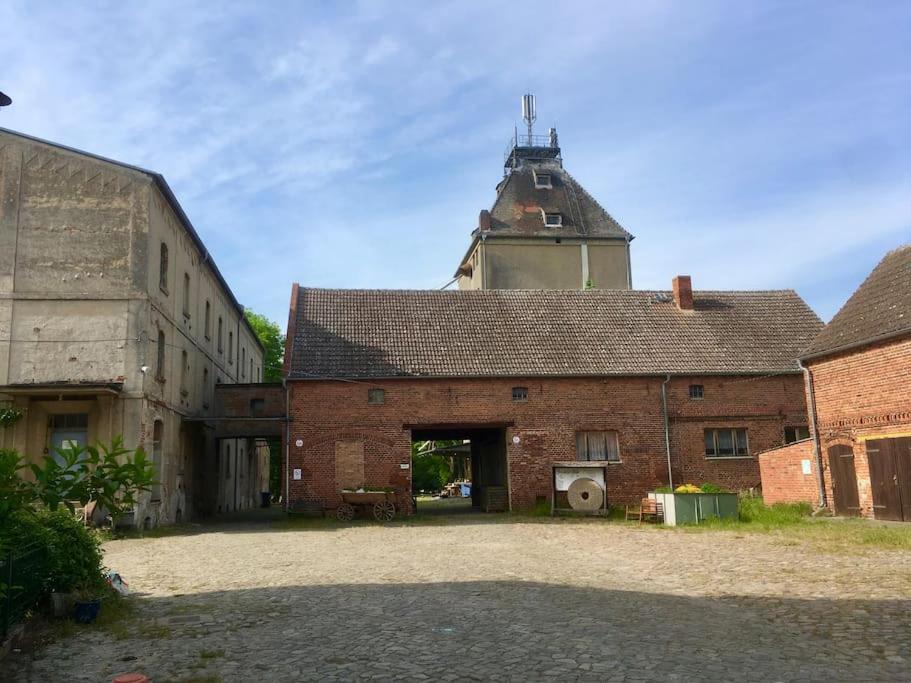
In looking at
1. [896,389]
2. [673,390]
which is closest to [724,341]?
[673,390]

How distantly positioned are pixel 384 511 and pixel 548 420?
6244 mm

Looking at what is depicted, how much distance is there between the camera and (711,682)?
6.06 meters


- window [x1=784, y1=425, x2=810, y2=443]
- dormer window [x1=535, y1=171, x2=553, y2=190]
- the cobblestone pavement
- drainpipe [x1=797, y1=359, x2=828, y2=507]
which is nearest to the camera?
the cobblestone pavement

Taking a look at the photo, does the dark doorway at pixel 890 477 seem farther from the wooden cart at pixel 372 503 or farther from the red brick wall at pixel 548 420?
the wooden cart at pixel 372 503

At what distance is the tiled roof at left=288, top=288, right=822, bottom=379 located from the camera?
26.4m

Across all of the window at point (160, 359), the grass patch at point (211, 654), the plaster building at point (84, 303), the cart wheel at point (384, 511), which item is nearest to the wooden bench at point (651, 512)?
the cart wheel at point (384, 511)

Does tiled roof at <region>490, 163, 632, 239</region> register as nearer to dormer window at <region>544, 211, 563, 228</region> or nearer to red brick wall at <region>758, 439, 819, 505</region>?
dormer window at <region>544, 211, 563, 228</region>

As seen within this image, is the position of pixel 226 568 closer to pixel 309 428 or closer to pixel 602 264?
pixel 309 428

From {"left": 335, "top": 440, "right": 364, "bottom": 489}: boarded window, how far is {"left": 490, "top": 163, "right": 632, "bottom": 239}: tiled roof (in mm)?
20283

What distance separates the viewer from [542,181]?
Answer: 45875 millimetres

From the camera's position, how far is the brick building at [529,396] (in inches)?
994

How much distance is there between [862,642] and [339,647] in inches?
192

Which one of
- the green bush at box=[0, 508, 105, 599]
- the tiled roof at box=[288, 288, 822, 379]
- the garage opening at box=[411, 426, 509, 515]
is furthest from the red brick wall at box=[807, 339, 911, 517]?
the green bush at box=[0, 508, 105, 599]

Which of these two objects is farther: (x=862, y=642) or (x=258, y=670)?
(x=862, y=642)
